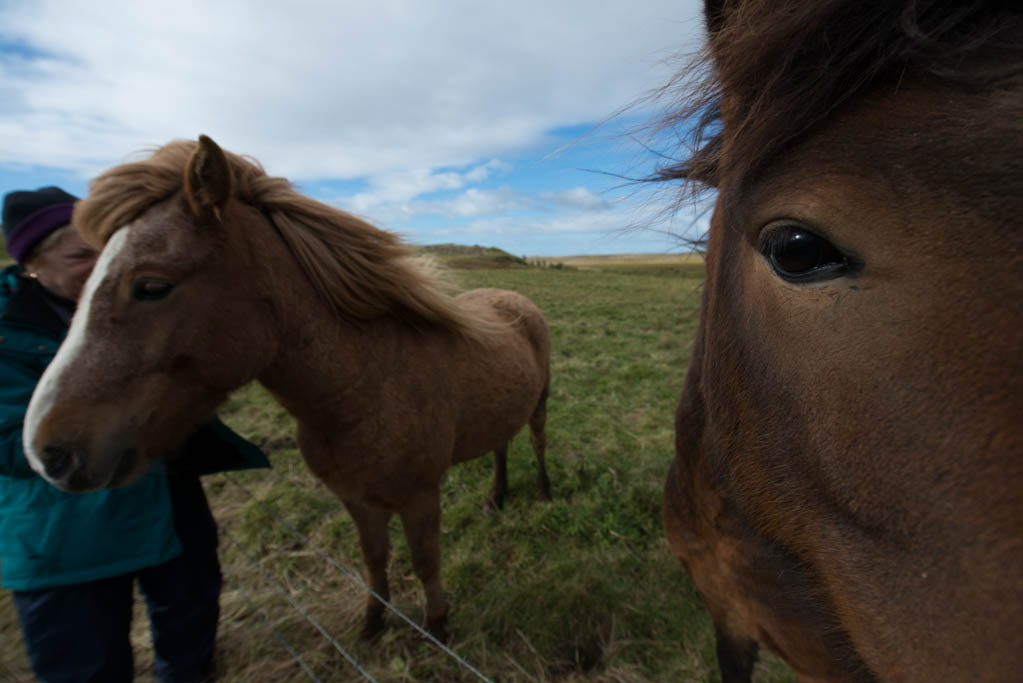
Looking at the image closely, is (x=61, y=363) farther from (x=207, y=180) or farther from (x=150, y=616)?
(x=150, y=616)

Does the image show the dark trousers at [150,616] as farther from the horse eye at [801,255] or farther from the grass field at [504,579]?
the horse eye at [801,255]

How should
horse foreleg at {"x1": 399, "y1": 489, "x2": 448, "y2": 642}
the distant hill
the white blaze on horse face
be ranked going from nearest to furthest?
the white blaze on horse face, horse foreleg at {"x1": 399, "y1": 489, "x2": 448, "y2": 642}, the distant hill

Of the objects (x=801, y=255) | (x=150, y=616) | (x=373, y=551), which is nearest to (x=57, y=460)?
(x=150, y=616)

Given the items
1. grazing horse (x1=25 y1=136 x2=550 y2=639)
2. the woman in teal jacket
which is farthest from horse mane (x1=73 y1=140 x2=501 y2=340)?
the woman in teal jacket

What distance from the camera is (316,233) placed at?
2018 millimetres

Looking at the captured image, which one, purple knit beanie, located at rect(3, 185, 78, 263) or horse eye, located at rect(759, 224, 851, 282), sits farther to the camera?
purple knit beanie, located at rect(3, 185, 78, 263)

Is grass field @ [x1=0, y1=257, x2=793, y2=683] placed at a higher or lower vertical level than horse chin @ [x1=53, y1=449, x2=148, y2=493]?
lower

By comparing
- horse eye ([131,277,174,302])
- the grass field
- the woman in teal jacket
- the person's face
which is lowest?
the grass field

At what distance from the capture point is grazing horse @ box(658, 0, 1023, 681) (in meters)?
0.59

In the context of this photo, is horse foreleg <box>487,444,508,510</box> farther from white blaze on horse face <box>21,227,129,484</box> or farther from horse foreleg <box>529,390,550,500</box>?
white blaze on horse face <box>21,227,129,484</box>

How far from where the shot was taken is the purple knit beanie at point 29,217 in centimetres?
178

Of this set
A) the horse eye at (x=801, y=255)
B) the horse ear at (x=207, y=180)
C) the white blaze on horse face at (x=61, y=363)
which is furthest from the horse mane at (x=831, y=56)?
the white blaze on horse face at (x=61, y=363)

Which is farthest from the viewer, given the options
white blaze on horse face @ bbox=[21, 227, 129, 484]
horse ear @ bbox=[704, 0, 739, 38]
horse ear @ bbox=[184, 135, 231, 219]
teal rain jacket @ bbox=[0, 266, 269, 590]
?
teal rain jacket @ bbox=[0, 266, 269, 590]

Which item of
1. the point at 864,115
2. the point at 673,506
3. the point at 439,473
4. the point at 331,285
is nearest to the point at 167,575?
the point at 439,473
